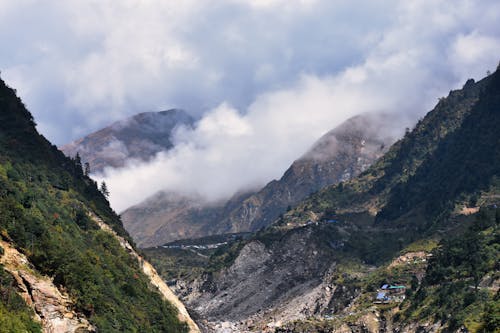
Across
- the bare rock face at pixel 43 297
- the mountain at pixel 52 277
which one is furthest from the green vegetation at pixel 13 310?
the bare rock face at pixel 43 297

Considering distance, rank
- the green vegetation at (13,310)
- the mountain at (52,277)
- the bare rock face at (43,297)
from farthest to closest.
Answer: the bare rock face at (43,297) < the mountain at (52,277) < the green vegetation at (13,310)

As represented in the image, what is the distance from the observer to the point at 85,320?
432 feet

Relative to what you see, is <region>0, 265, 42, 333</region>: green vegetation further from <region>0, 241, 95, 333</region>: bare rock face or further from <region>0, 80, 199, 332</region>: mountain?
<region>0, 241, 95, 333</region>: bare rock face

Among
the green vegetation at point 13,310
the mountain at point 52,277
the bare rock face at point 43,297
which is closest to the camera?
the green vegetation at point 13,310

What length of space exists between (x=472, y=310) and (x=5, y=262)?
126 m

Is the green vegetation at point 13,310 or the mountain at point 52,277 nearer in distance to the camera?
the green vegetation at point 13,310

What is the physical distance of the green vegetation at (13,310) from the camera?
10412 centimetres

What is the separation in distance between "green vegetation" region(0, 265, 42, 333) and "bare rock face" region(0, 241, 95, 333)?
106 inches

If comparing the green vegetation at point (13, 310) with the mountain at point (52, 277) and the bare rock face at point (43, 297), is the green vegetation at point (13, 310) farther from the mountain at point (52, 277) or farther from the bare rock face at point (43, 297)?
the bare rock face at point (43, 297)

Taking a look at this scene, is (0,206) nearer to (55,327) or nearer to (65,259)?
(65,259)

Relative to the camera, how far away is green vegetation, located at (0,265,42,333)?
342 ft

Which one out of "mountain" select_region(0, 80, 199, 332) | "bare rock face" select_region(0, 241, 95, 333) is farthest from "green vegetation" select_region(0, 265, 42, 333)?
"bare rock face" select_region(0, 241, 95, 333)

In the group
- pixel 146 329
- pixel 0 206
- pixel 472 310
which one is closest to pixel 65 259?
pixel 0 206

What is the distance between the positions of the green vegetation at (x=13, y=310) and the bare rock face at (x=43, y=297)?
2694 mm
